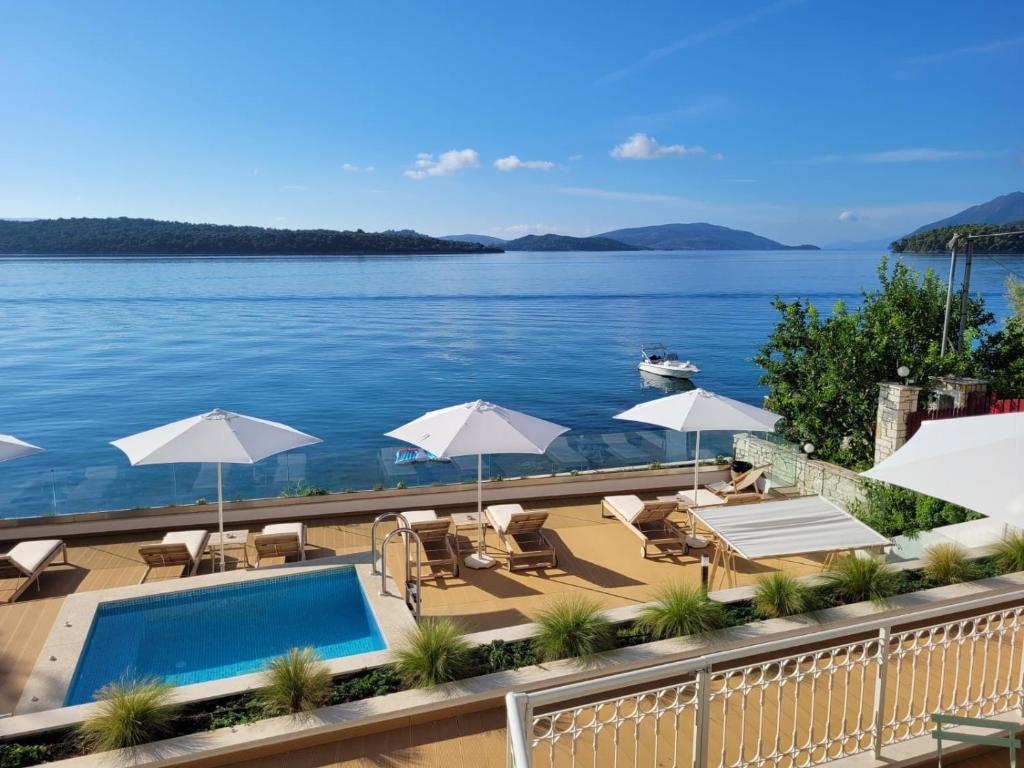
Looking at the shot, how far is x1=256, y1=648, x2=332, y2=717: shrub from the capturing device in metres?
5.14

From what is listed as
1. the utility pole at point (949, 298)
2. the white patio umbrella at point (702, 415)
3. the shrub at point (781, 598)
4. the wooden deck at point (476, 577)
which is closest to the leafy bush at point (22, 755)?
the wooden deck at point (476, 577)

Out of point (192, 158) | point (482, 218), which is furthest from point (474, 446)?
point (192, 158)

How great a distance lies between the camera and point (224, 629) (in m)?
7.29

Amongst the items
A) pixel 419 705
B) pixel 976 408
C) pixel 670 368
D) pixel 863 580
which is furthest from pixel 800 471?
pixel 670 368

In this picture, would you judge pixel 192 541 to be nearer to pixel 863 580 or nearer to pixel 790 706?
pixel 790 706

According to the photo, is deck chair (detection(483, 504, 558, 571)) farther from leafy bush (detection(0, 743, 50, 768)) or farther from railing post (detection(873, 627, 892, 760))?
leafy bush (detection(0, 743, 50, 768))

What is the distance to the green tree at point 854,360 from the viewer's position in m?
12.4

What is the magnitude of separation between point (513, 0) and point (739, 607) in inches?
1383

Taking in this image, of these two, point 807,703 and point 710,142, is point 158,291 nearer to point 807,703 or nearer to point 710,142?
point 710,142

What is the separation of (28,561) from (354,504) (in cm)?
427

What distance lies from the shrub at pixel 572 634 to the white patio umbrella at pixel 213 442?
3.94 m

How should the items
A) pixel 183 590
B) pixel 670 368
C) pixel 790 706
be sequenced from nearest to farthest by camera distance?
pixel 790 706, pixel 183 590, pixel 670 368

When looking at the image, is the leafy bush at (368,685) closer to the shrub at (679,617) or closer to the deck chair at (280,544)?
the shrub at (679,617)

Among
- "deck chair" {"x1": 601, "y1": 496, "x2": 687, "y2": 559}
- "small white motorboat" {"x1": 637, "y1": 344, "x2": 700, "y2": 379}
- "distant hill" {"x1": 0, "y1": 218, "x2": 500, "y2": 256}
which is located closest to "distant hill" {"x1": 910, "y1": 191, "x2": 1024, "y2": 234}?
"distant hill" {"x1": 0, "y1": 218, "x2": 500, "y2": 256}
